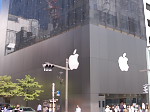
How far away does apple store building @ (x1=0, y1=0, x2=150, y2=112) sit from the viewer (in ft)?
103

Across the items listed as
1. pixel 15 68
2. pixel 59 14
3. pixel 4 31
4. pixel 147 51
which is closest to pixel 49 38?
pixel 59 14

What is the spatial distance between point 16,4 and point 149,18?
1290 inches

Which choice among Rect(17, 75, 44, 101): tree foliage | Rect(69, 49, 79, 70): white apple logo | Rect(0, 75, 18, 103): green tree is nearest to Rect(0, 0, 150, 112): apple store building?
Rect(69, 49, 79, 70): white apple logo

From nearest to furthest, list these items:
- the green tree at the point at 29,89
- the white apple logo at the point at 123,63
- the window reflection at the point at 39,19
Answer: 1. the window reflection at the point at 39,19
2. the white apple logo at the point at 123,63
3. the green tree at the point at 29,89

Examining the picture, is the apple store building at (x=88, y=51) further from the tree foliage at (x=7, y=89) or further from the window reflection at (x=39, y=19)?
the tree foliage at (x=7, y=89)

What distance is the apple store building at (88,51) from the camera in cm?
3131

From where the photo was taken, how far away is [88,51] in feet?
102

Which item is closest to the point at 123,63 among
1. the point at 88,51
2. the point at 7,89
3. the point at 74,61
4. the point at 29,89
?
the point at 88,51

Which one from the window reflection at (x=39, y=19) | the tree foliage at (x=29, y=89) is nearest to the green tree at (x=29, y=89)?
the tree foliage at (x=29, y=89)

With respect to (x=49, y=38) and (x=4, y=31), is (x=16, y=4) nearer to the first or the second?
(x=4, y=31)

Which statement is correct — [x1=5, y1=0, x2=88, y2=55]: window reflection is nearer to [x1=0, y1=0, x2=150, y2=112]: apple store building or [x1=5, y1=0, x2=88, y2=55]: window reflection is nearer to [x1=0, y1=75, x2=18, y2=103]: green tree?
[x1=0, y1=0, x2=150, y2=112]: apple store building

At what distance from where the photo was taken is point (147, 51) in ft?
137

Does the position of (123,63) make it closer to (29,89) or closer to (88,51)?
(88,51)

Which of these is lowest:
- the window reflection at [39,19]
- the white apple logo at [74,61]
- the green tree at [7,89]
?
the green tree at [7,89]
